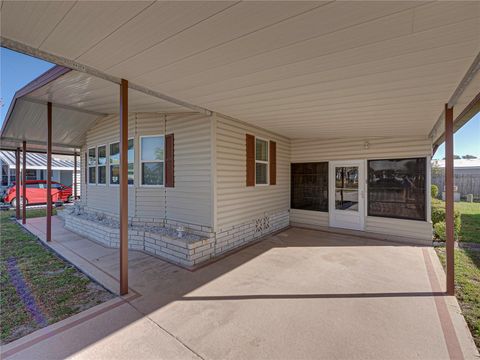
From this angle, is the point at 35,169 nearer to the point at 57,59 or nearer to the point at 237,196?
the point at 237,196

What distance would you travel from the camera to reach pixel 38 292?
10.9 ft

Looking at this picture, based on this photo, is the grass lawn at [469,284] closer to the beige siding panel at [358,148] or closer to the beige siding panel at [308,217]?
the beige siding panel at [358,148]

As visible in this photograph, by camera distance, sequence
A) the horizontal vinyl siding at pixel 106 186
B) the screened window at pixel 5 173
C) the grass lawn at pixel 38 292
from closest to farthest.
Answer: the grass lawn at pixel 38 292 → the horizontal vinyl siding at pixel 106 186 → the screened window at pixel 5 173

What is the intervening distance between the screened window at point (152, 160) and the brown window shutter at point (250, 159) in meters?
2.01

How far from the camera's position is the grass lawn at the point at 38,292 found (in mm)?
2648

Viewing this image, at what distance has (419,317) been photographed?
9.07 ft

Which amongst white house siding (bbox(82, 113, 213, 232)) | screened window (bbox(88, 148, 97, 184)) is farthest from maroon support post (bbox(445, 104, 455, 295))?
screened window (bbox(88, 148, 97, 184))

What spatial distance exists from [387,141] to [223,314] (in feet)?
19.6

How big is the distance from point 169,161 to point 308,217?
14.8ft

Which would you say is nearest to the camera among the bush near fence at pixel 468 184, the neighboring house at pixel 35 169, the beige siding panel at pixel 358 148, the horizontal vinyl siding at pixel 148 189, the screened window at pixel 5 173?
the horizontal vinyl siding at pixel 148 189

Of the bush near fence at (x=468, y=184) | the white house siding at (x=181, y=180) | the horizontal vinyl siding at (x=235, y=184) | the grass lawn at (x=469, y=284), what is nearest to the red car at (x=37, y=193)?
the white house siding at (x=181, y=180)

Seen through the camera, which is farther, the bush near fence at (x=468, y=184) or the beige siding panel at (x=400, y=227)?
the bush near fence at (x=468, y=184)

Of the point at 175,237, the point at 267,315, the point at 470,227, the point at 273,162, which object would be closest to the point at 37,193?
the point at 175,237

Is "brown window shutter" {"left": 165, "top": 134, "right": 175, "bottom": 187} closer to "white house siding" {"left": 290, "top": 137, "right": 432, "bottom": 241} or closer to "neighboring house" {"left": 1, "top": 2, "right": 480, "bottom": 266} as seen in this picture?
"neighboring house" {"left": 1, "top": 2, "right": 480, "bottom": 266}
